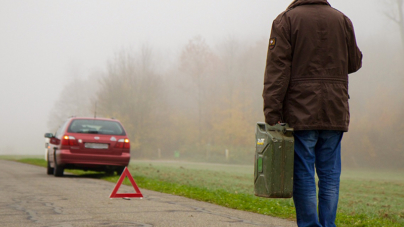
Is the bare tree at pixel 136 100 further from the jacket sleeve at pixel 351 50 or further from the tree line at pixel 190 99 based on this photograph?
the jacket sleeve at pixel 351 50

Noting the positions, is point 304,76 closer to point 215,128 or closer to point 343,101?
point 343,101

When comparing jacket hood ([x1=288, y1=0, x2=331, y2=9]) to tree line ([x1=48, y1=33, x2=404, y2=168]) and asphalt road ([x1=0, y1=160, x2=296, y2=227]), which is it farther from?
tree line ([x1=48, y1=33, x2=404, y2=168])

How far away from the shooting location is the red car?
14047 mm

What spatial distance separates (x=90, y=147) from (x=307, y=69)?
1091cm

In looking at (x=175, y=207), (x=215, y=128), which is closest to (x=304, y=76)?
(x=175, y=207)

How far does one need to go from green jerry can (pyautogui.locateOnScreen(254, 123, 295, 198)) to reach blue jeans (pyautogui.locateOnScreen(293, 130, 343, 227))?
0.25 ft

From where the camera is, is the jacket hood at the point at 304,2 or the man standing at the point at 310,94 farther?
the jacket hood at the point at 304,2

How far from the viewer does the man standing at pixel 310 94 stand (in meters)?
3.89

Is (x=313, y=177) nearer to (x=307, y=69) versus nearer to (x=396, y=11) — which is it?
(x=307, y=69)

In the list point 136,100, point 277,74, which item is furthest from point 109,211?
point 136,100

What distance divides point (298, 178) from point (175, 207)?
409 centimetres

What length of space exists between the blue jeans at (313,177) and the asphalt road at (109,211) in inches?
89.0

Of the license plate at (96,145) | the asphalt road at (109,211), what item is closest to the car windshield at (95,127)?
the license plate at (96,145)

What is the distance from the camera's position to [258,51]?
191ft
